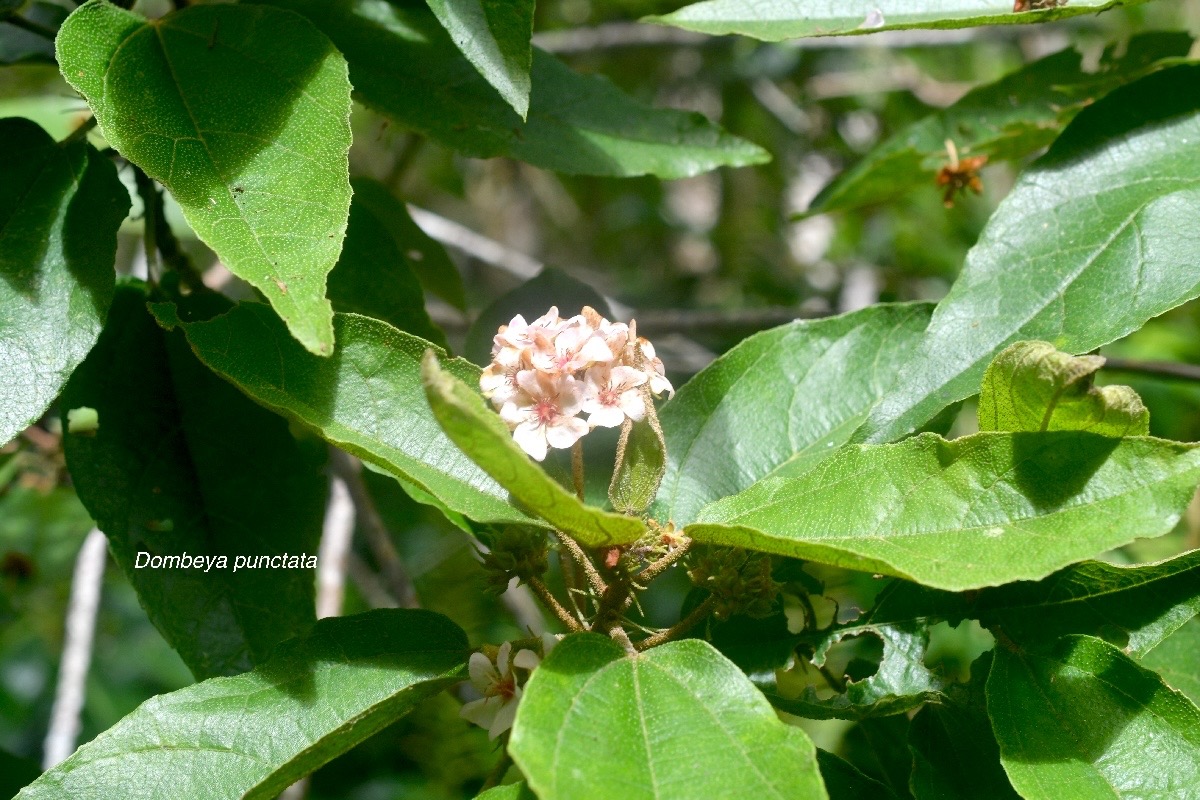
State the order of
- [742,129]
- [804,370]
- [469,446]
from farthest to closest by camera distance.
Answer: [742,129]
[804,370]
[469,446]

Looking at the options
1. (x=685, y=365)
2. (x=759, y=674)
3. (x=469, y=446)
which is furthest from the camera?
(x=685, y=365)

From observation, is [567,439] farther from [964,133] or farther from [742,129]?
[742,129]

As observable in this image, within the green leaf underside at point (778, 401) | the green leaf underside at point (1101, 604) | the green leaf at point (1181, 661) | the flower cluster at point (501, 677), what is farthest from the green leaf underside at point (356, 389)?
the green leaf at point (1181, 661)

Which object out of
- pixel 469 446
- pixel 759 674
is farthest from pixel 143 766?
pixel 759 674

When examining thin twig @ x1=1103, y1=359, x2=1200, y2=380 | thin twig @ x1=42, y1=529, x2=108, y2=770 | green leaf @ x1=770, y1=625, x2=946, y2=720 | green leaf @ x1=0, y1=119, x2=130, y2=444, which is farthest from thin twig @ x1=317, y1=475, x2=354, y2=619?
thin twig @ x1=1103, y1=359, x2=1200, y2=380

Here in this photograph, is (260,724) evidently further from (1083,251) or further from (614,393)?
(1083,251)

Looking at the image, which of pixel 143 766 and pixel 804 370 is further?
pixel 804 370

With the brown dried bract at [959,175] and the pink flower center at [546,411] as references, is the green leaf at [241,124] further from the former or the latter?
the brown dried bract at [959,175]

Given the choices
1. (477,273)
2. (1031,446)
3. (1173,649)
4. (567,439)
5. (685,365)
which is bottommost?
(477,273)
